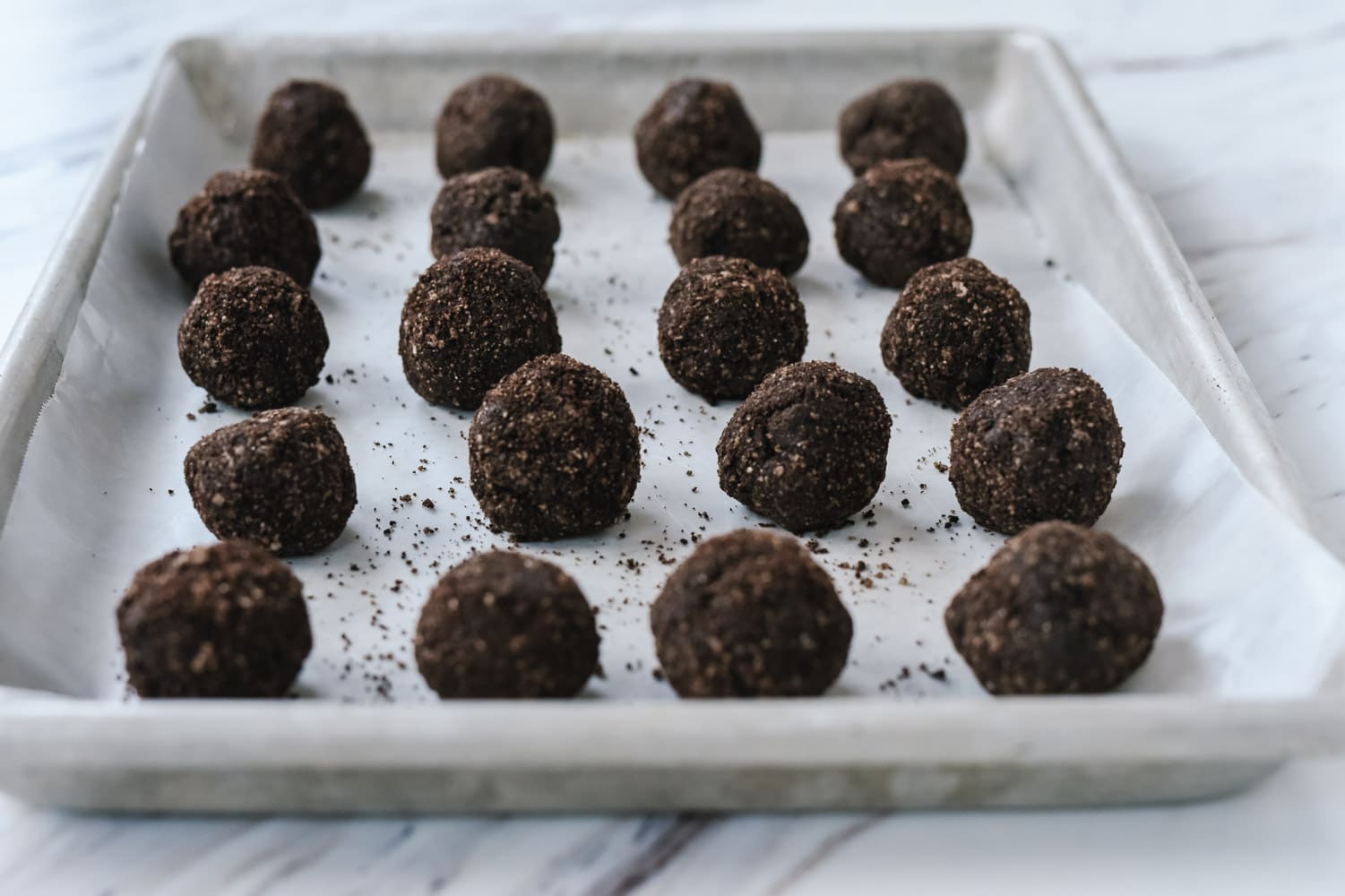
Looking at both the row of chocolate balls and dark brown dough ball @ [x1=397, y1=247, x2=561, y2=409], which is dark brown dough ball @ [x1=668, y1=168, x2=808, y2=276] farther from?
the row of chocolate balls

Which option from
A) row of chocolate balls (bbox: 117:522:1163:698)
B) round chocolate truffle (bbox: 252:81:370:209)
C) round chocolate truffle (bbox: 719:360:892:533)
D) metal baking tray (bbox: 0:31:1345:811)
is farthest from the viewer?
round chocolate truffle (bbox: 252:81:370:209)

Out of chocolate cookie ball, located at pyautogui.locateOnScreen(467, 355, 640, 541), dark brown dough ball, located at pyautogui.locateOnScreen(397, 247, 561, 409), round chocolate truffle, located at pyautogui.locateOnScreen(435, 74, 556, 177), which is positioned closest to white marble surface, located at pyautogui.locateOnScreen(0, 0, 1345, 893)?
chocolate cookie ball, located at pyautogui.locateOnScreen(467, 355, 640, 541)

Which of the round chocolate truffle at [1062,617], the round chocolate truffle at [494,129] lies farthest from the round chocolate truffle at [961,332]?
the round chocolate truffle at [494,129]

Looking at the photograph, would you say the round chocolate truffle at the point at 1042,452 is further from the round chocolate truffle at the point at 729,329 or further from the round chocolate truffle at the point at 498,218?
the round chocolate truffle at the point at 498,218

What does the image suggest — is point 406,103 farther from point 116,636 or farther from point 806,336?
point 116,636

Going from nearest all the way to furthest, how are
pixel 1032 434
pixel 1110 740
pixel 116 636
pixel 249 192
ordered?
pixel 1110 740, pixel 116 636, pixel 1032 434, pixel 249 192

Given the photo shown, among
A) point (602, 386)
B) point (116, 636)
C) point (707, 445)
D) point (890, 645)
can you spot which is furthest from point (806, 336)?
point (116, 636)
